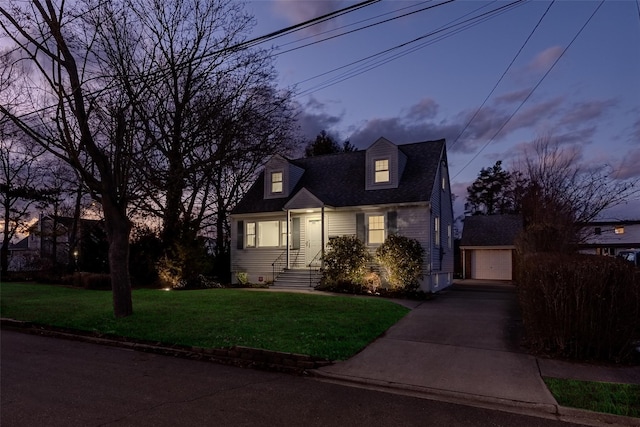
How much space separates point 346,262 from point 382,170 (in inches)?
202

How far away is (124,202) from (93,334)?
3822mm

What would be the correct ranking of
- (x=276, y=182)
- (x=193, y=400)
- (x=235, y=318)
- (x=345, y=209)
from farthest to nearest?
1. (x=276, y=182)
2. (x=345, y=209)
3. (x=235, y=318)
4. (x=193, y=400)

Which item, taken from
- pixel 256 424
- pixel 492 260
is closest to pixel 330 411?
pixel 256 424

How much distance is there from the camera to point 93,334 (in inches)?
420

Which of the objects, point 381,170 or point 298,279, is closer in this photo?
point 298,279

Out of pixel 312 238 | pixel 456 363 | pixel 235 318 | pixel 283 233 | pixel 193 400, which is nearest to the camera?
pixel 193 400

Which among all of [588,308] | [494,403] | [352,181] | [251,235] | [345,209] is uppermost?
[352,181]

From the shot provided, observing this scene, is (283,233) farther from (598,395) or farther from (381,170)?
(598,395)

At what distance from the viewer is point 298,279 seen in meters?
19.6

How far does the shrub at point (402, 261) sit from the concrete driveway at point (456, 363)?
4945 millimetres

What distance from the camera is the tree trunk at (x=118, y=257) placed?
12195 mm

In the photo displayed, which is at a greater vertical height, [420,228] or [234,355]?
[420,228]

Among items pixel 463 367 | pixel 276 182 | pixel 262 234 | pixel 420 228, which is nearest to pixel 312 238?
pixel 262 234

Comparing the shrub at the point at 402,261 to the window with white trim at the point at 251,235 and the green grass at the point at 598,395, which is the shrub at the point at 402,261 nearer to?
the window with white trim at the point at 251,235
